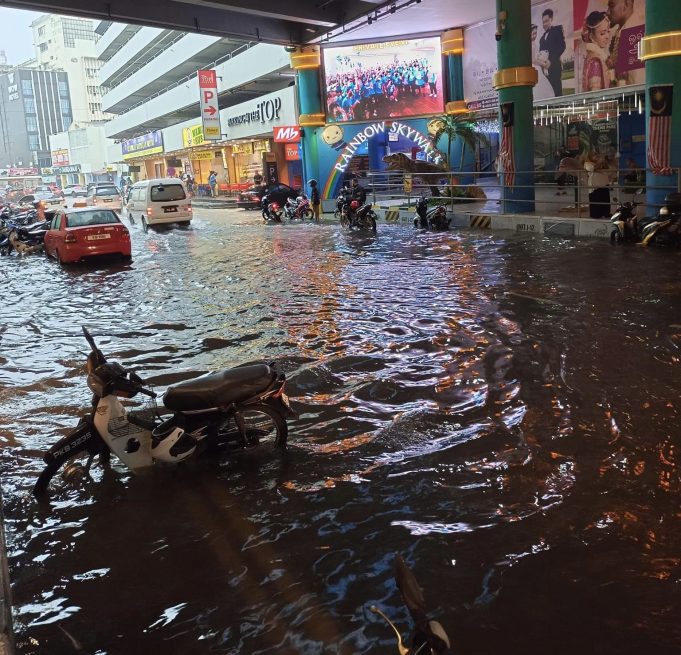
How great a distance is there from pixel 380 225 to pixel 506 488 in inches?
715

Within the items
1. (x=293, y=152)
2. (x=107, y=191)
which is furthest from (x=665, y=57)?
(x=107, y=191)

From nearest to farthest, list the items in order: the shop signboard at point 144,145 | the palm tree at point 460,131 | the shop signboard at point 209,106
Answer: the palm tree at point 460,131 < the shop signboard at point 209,106 < the shop signboard at point 144,145

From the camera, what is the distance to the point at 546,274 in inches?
435

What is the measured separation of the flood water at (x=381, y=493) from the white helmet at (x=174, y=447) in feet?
0.54

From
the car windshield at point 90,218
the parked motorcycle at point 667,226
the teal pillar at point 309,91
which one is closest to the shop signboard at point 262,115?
the teal pillar at point 309,91

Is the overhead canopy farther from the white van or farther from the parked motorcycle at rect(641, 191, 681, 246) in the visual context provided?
the parked motorcycle at rect(641, 191, 681, 246)

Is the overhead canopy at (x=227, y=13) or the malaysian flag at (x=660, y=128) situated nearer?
the malaysian flag at (x=660, y=128)

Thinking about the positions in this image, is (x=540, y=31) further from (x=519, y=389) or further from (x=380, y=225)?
(x=519, y=389)

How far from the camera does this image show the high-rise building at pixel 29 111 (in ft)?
381

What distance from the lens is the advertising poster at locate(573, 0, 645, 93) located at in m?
18.7

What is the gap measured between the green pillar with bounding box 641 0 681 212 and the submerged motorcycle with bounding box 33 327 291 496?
11.9m

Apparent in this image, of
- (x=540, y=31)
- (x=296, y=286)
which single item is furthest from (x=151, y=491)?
(x=540, y=31)

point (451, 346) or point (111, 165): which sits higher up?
point (111, 165)

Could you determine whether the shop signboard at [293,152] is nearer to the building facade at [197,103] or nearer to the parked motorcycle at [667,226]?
the building facade at [197,103]
